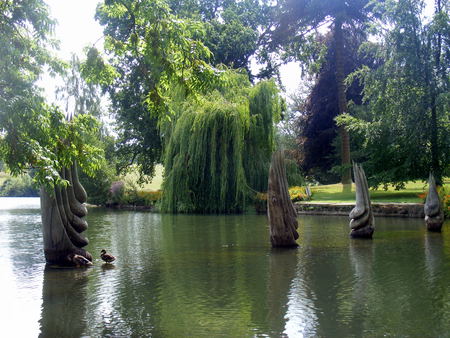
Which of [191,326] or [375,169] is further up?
[375,169]

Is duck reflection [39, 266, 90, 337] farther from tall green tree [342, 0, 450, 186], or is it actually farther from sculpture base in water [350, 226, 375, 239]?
tall green tree [342, 0, 450, 186]

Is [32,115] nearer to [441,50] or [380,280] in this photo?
[380,280]

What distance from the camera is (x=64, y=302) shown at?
29.8ft

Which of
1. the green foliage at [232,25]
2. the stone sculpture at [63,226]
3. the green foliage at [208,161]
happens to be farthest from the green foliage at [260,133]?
the stone sculpture at [63,226]

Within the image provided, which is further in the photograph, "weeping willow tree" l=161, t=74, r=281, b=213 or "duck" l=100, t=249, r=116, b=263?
"weeping willow tree" l=161, t=74, r=281, b=213

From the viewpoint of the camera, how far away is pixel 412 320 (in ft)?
24.9

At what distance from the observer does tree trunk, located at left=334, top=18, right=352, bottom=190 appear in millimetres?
34719

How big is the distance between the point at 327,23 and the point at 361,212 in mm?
24284

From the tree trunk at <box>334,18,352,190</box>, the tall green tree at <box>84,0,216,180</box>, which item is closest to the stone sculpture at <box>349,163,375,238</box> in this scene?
the tall green tree at <box>84,0,216,180</box>

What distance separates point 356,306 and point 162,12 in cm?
560

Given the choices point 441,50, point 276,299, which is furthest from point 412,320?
point 441,50

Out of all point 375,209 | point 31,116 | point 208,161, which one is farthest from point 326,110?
point 31,116

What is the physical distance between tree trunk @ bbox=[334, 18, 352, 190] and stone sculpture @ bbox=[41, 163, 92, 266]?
22364mm

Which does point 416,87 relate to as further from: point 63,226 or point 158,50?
point 158,50
